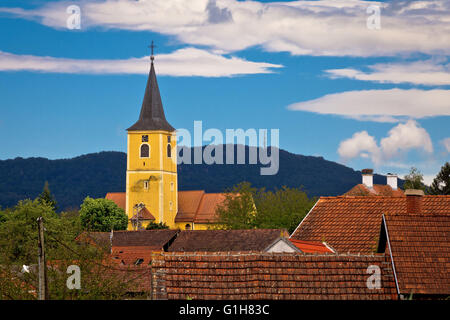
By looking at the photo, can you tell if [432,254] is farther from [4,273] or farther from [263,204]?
[263,204]

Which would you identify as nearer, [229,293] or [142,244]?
[229,293]

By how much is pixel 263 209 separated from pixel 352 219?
5392 cm

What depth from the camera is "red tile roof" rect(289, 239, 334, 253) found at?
27.0 m

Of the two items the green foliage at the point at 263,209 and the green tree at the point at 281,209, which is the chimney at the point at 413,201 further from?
the green foliage at the point at 263,209

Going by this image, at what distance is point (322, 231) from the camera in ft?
103

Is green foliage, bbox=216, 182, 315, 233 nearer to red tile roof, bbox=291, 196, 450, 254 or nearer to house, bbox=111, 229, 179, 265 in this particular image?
house, bbox=111, 229, 179, 265

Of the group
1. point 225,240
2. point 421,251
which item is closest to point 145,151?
point 225,240

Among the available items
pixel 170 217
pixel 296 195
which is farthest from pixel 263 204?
pixel 170 217

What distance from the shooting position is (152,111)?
11812 centimetres

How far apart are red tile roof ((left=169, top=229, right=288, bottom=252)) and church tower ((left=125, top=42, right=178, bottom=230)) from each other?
54239mm

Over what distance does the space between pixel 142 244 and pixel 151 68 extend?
58559 mm

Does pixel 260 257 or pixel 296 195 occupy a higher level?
pixel 296 195

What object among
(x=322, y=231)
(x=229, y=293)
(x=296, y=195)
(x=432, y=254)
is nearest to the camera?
(x=229, y=293)

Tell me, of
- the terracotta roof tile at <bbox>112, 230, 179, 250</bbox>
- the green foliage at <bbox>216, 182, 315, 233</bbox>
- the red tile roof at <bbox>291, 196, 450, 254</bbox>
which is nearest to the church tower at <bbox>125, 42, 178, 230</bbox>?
→ the green foliage at <bbox>216, 182, 315, 233</bbox>
